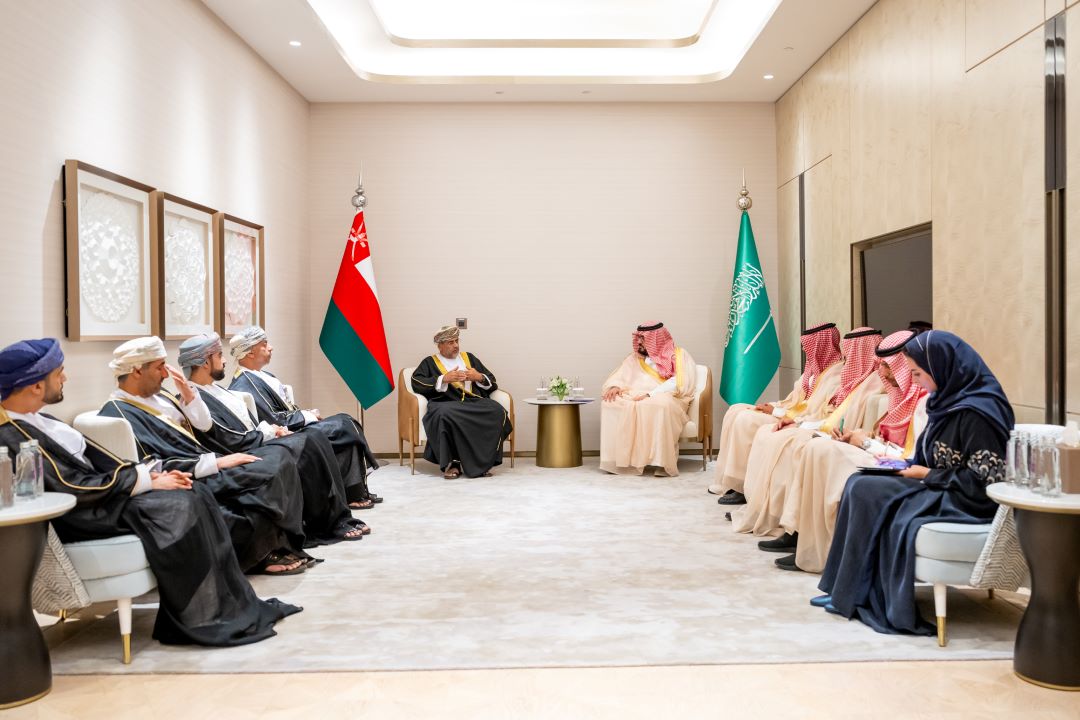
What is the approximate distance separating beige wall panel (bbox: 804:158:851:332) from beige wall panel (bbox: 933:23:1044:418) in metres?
1.68

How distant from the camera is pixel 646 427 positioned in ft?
26.6

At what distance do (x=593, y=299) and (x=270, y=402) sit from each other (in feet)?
13.6

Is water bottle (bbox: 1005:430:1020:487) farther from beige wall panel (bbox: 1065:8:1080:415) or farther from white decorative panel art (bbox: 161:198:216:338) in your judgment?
white decorative panel art (bbox: 161:198:216:338)

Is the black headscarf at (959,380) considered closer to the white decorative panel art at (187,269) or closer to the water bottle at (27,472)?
the water bottle at (27,472)

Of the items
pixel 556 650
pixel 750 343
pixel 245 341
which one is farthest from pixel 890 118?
pixel 245 341

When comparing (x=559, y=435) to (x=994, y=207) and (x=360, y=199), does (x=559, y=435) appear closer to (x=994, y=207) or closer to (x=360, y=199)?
(x=360, y=199)

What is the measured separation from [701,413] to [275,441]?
4.30 m

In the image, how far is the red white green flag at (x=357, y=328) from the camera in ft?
28.5

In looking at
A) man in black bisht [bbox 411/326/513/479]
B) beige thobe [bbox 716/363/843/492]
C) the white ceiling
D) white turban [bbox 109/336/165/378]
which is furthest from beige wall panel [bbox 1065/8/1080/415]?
man in black bisht [bbox 411/326/513/479]

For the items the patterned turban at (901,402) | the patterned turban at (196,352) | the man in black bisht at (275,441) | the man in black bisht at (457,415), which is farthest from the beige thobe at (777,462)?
the patterned turban at (196,352)

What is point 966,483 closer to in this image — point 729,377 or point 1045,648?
point 1045,648

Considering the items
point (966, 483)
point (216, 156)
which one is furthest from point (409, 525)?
point (966, 483)

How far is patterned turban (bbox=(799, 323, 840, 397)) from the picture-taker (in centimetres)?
646

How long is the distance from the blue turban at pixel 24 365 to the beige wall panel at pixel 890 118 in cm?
499
